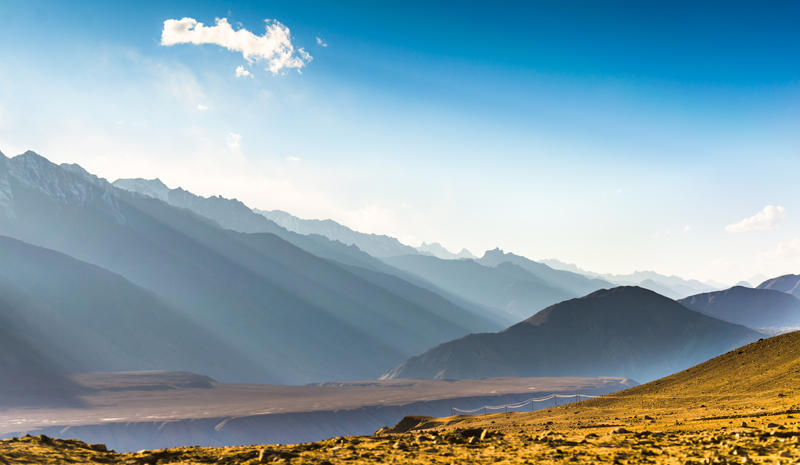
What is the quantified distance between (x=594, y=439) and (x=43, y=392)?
19251 cm

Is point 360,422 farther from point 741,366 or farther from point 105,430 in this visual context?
point 741,366

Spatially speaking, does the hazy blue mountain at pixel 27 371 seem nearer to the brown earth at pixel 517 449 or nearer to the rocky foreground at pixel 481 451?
the rocky foreground at pixel 481 451

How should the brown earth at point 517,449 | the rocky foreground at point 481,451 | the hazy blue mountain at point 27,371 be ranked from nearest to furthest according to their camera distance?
1. the rocky foreground at point 481,451
2. the brown earth at point 517,449
3. the hazy blue mountain at point 27,371

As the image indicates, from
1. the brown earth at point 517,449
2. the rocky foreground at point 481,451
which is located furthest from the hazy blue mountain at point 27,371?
the brown earth at point 517,449

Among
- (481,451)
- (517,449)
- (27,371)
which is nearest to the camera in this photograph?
(481,451)

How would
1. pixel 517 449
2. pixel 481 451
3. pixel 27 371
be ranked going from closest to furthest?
1. pixel 481 451
2. pixel 517 449
3. pixel 27 371

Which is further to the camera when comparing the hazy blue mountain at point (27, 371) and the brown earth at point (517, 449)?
the hazy blue mountain at point (27, 371)

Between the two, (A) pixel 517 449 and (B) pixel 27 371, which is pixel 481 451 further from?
(B) pixel 27 371

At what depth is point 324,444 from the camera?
16.7 m

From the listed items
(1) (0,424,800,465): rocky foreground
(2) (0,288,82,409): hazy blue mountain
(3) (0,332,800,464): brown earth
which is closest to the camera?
(1) (0,424,800,465): rocky foreground

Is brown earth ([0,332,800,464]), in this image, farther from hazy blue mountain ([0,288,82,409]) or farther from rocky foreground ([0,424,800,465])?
hazy blue mountain ([0,288,82,409])

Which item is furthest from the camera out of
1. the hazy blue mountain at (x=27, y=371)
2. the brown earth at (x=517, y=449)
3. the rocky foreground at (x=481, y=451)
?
the hazy blue mountain at (x=27, y=371)

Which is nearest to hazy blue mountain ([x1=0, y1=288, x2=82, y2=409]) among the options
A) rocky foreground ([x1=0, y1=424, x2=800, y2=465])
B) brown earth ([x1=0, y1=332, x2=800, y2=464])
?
rocky foreground ([x1=0, y1=424, x2=800, y2=465])

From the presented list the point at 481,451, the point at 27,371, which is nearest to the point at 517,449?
the point at 481,451
